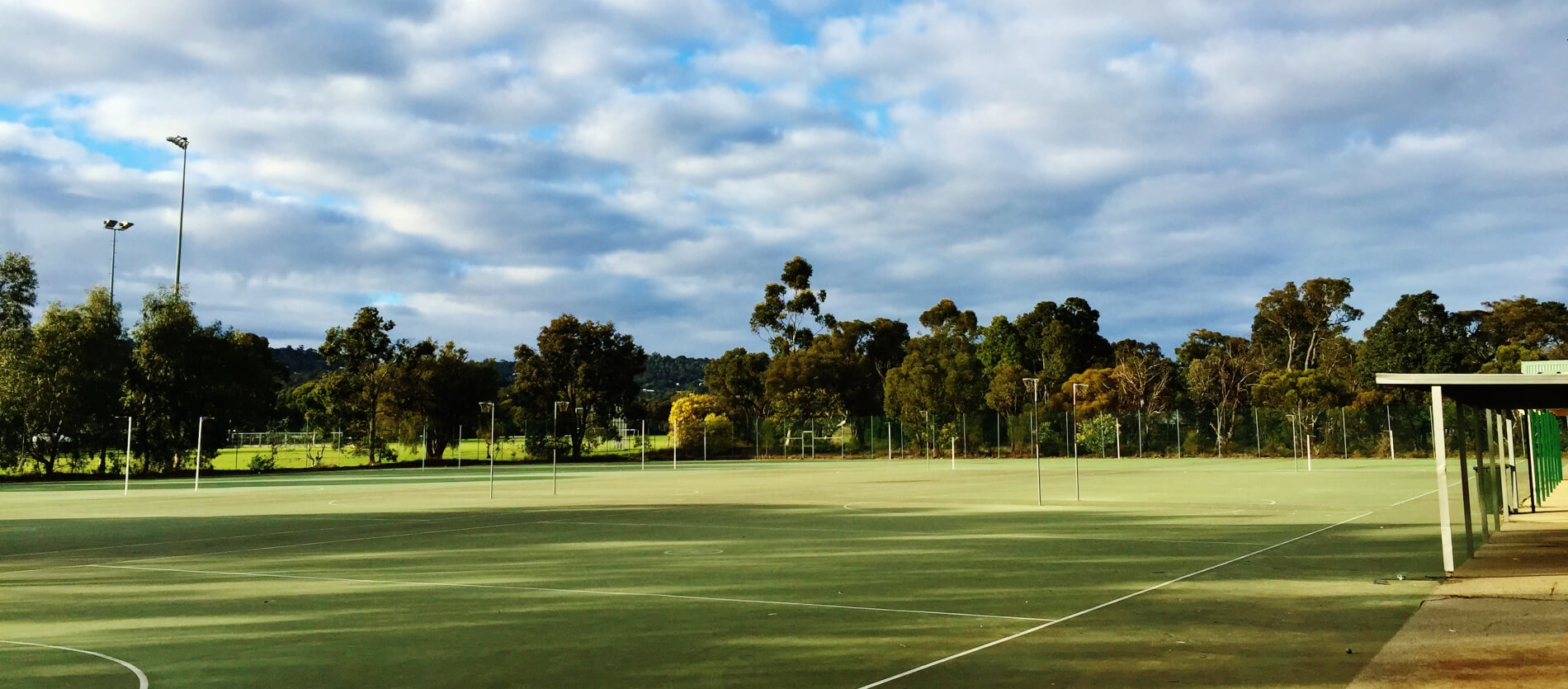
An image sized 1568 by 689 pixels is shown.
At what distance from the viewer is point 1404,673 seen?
6.71 metres

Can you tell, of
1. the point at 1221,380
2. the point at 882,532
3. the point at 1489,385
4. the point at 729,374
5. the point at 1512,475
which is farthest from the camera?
the point at 729,374

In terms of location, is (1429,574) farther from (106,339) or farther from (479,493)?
(106,339)

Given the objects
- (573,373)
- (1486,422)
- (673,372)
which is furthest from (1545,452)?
(673,372)

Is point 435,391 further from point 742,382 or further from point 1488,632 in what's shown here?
point 1488,632

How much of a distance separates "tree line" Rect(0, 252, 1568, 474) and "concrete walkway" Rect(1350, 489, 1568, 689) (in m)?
44.8

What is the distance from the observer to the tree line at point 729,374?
50.3 metres

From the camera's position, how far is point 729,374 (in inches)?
3051

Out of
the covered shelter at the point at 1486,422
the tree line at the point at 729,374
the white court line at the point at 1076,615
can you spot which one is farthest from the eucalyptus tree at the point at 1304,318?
the white court line at the point at 1076,615

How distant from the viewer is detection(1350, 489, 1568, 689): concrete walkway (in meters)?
6.61

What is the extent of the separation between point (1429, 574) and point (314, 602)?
34.2 ft

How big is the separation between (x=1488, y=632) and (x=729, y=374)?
6999 centimetres

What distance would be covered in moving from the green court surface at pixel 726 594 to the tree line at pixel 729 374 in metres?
30.7

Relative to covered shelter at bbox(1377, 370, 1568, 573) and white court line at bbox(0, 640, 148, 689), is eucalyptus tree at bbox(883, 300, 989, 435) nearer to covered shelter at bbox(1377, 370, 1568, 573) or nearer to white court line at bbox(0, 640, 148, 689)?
covered shelter at bbox(1377, 370, 1568, 573)

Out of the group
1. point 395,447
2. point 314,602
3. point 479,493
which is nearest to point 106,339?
point 395,447
